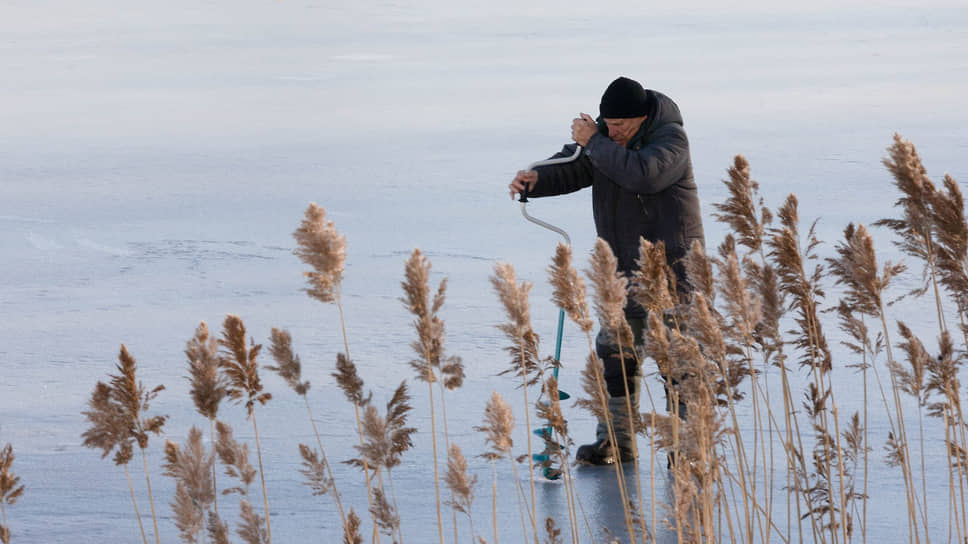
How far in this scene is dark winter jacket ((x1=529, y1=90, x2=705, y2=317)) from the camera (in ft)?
14.9


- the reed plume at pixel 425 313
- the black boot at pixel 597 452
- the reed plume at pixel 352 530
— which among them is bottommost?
the black boot at pixel 597 452

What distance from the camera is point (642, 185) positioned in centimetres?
458

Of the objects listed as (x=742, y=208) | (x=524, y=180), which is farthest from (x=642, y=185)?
(x=742, y=208)

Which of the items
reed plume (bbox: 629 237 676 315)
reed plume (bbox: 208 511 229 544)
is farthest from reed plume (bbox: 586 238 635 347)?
reed plume (bbox: 208 511 229 544)

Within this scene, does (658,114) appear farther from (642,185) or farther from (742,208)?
(742,208)

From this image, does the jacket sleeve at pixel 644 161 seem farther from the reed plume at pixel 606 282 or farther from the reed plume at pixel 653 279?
the reed plume at pixel 606 282

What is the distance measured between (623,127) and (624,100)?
0.13m

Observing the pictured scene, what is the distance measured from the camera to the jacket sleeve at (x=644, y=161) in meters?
4.52

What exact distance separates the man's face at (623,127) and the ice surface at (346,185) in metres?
1.38

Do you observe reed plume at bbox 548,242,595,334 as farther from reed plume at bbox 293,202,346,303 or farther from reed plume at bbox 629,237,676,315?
reed plume at bbox 293,202,346,303

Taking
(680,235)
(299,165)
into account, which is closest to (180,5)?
(299,165)

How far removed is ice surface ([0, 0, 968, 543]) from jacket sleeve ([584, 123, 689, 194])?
1.23 m

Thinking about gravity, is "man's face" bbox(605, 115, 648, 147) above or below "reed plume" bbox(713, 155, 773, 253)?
above

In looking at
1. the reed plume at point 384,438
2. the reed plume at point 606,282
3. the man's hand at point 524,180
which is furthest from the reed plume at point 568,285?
the man's hand at point 524,180
